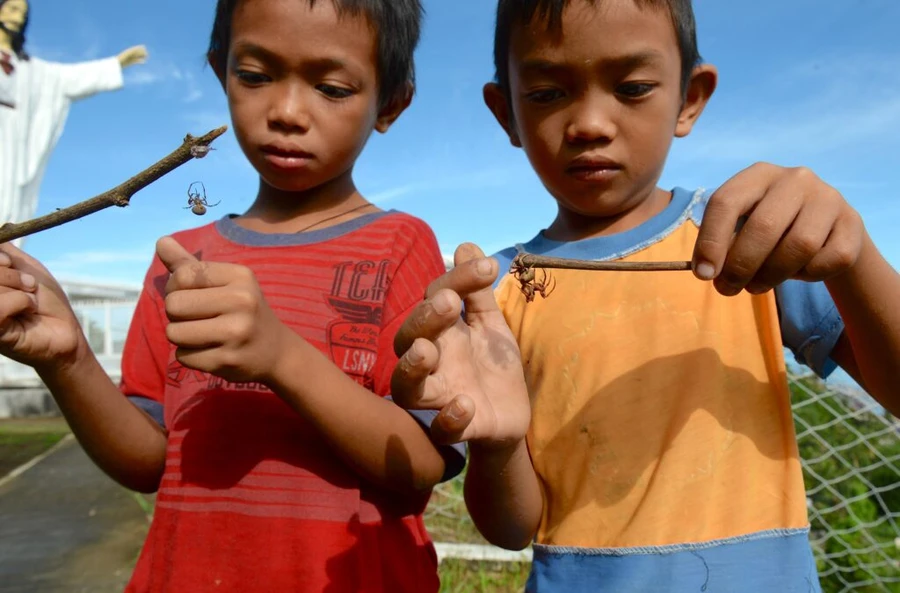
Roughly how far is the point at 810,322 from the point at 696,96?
0.64 metres

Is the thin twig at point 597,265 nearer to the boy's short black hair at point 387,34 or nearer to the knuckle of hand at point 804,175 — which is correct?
the knuckle of hand at point 804,175

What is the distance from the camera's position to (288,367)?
1.26m

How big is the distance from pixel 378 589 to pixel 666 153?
1.09 metres

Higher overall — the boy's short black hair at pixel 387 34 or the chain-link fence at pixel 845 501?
the boy's short black hair at pixel 387 34

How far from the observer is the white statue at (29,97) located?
793cm

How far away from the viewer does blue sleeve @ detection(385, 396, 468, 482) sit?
1454 mm

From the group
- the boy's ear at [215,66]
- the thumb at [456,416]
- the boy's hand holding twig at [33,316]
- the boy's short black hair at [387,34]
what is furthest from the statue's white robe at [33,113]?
the thumb at [456,416]

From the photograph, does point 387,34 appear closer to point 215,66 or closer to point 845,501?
point 215,66

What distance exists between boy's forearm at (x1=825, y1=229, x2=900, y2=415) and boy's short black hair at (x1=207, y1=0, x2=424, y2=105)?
107cm

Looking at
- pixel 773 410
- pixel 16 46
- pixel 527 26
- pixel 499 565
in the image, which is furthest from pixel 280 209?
pixel 16 46

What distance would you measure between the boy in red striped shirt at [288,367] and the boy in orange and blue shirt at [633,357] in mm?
230

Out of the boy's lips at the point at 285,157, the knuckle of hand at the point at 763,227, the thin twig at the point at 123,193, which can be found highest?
the boy's lips at the point at 285,157

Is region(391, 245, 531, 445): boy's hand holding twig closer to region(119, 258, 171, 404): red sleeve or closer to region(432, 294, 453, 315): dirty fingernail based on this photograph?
region(432, 294, 453, 315): dirty fingernail

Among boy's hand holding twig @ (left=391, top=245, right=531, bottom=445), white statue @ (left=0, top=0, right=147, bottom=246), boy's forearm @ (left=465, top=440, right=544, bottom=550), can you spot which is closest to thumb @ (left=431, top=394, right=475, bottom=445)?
boy's hand holding twig @ (left=391, top=245, right=531, bottom=445)
